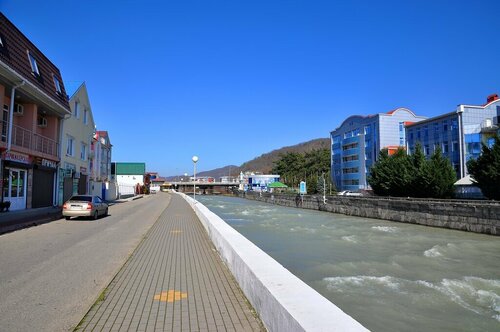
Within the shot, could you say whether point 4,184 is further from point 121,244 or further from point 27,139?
point 121,244

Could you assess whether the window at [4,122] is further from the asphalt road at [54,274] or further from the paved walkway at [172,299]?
the paved walkway at [172,299]

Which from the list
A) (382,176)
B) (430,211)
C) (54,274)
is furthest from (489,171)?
(54,274)

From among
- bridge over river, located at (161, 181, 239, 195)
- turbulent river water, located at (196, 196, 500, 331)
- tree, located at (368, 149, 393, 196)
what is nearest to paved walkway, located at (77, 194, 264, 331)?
turbulent river water, located at (196, 196, 500, 331)

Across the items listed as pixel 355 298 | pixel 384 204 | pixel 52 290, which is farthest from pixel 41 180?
pixel 384 204

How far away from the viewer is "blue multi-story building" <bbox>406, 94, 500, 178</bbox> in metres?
52.1

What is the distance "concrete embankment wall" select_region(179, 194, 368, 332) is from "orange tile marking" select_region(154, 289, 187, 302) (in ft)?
3.06

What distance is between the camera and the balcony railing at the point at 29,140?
66.6 ft

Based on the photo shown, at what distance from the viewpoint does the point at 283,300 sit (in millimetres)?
3678

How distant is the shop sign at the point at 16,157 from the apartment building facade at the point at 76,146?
19.4 ft

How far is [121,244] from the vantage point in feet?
39.1

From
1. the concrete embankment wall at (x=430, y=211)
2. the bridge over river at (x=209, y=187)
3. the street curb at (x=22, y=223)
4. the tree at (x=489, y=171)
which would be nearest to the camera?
the street curb at (x=22, y=223)

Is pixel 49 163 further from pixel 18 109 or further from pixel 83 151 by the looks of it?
pixel 83 151

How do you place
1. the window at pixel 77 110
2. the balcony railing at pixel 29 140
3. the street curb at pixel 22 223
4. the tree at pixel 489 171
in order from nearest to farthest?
the street curb at pixel 22 223
the balcony railing at pixel 29 140
the tree at pixel 489 171
the window at pixel 77 110

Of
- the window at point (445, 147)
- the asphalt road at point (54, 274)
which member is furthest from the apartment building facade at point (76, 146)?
the window at point (445, 147)
